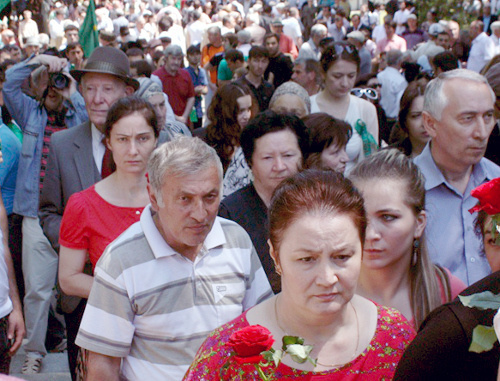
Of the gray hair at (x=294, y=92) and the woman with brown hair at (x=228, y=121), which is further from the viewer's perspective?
the gray hair at (x=294, y=92)

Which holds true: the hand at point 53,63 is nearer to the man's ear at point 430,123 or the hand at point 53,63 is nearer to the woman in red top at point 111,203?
the woman in red top at point 111,203

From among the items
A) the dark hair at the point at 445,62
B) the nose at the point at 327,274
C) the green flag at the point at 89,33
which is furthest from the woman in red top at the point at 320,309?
the dark hair at the point at 445,62

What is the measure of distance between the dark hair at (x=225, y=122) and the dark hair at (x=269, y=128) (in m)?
1.07

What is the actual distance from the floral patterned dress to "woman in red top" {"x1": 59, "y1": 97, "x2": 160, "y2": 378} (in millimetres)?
1352

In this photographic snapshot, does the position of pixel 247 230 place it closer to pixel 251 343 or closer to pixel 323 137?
pixel 323 137

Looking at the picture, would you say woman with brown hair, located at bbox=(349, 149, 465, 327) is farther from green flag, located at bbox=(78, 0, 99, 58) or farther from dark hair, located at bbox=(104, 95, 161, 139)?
green flag, located at bbox=(78, 0, 99, 58)

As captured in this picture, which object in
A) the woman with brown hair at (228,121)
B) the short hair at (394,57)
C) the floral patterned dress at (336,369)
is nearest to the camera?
the floral patterned dress at (336,369)

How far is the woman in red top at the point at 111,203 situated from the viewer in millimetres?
3236

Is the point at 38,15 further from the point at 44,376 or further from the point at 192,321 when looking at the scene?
the point at 192,321

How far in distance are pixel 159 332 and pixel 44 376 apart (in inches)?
100

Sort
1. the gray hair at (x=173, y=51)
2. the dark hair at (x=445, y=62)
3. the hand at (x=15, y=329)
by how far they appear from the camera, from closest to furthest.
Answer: the hand at (x=15, y=329)
the dark hair at (x=445, y=62)
the gray hair at (x=173, y=51)

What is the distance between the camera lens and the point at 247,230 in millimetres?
3420

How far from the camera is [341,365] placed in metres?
1.95

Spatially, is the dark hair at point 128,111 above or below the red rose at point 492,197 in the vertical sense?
below
